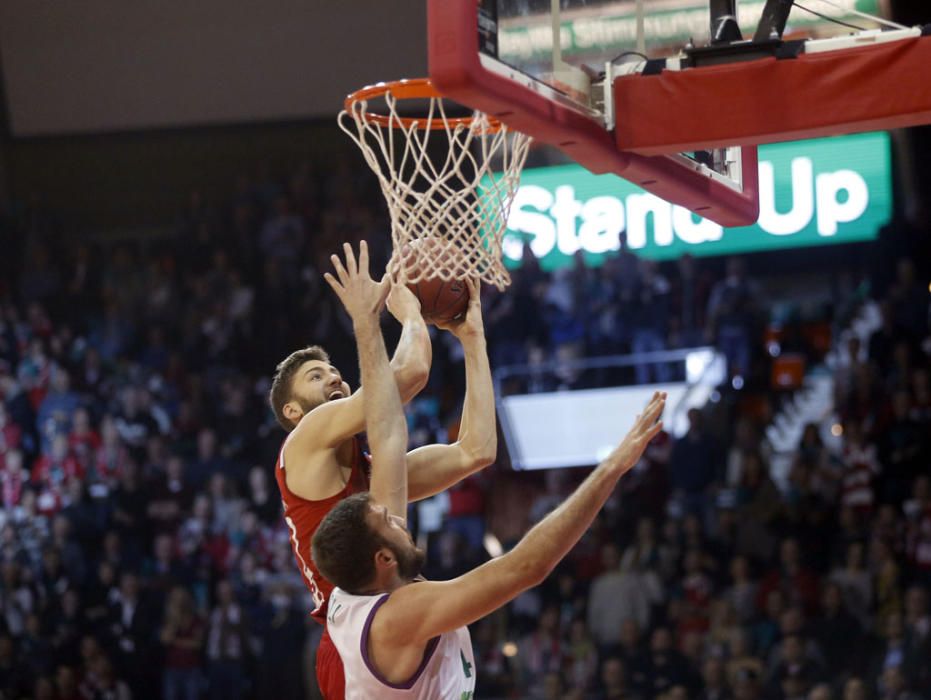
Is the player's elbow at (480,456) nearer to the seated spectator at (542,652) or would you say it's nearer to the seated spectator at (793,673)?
the seated spectator at (793,673)

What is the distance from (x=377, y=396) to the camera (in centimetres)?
376

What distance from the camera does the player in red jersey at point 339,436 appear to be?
12.9 feet

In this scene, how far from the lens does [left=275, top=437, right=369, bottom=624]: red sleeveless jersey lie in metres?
3.98

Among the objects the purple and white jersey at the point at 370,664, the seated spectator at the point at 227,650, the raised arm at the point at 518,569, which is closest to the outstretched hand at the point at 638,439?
the raised arm at the point at 518,569

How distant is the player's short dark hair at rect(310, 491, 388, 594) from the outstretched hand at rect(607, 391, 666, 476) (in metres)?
Answer: 0.59

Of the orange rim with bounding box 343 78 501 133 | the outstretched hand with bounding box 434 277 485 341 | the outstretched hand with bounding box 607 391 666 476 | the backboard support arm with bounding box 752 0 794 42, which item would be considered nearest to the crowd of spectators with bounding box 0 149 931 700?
the outstretched hand with bounding box 434 277 485 341

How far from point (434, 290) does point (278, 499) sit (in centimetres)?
736

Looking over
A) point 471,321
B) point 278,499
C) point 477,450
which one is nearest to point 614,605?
point 278,499

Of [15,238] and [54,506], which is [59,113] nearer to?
[15,238]

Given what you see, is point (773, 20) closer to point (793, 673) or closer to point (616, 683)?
point (793, 673)

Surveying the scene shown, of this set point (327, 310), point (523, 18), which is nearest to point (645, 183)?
point (523, 18)

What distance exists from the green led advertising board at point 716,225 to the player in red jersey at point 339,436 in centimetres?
795

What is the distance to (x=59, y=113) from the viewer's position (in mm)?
14312

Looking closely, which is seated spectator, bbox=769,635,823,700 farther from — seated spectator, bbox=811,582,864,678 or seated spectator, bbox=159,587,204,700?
seated spectator, bbox=159,587,204,700
